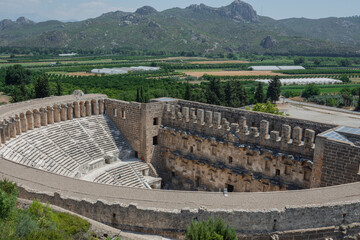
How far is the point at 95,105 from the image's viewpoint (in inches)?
1148

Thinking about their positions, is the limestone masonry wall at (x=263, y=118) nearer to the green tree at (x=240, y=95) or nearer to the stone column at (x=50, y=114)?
the stone column at (x=50, y=114)

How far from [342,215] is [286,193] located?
2550mm

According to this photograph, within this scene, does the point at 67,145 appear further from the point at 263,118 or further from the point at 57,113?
the point at 263,118

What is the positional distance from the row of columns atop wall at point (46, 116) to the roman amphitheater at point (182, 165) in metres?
0.08

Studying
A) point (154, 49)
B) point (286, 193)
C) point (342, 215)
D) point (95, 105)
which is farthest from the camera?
point (154, 49)

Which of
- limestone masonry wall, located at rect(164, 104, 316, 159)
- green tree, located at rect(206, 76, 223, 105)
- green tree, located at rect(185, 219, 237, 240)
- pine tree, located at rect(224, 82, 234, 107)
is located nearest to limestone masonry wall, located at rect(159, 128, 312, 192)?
limestone masonry wall, located at rect(164, 104, 316, 159)

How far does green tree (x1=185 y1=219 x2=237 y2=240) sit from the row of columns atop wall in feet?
52.3

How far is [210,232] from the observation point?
37.0 feet

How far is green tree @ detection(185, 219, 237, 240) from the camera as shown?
435 inches

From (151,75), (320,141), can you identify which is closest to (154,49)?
(151,75)

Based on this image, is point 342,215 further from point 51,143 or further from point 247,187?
point 51,143

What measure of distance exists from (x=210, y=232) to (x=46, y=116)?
61.7 feet

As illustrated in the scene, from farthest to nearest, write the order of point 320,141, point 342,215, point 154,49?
point 154,49 → point 320,141 → point 342,215

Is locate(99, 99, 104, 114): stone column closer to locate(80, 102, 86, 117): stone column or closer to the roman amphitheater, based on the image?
the roman amphitheater
